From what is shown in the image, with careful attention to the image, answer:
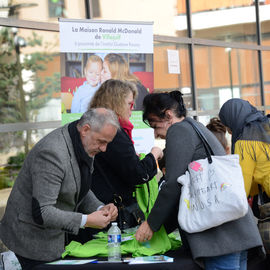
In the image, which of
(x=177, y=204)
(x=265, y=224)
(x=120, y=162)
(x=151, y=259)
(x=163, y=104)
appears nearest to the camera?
(x=151, y=259)

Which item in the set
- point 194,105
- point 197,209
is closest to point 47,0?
point 194,105

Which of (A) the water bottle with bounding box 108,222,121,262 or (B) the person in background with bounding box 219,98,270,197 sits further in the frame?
(B) the person in background with bounding box 219,98,270,197

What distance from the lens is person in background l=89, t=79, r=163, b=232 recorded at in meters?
3.30

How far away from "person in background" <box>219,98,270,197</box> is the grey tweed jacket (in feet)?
4.25

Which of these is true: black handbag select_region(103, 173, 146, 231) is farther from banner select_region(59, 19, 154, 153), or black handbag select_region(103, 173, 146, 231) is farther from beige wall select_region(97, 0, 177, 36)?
beige wall select_region(97, 0, 177, 36)

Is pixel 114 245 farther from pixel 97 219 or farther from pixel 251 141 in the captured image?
pixel 251 141

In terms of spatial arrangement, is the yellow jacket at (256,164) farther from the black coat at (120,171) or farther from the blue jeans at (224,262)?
the blue jeans at (224,262)

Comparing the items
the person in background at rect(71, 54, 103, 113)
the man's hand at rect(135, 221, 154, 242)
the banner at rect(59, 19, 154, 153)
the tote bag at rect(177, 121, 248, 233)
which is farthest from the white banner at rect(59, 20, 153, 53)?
the tote bag at rect(177, 121, 248, 233)

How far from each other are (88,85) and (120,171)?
2005 mm

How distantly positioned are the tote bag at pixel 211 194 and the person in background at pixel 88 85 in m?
2.52

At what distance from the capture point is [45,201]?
2.75m

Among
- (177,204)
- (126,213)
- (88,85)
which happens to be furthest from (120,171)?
Result: (88,85)

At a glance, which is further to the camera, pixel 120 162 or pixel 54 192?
pixel 120 162

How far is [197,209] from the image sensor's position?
2.61 metres
